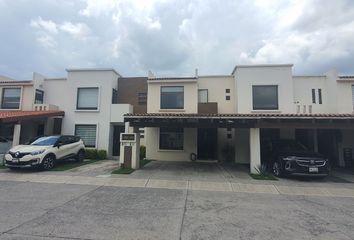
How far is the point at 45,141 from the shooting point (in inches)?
490

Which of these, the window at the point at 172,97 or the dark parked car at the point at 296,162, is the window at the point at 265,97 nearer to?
the dark parked car at the point at 296,162

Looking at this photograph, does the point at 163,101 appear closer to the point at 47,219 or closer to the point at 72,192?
the point at 72,192

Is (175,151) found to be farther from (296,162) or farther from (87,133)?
(296,162)

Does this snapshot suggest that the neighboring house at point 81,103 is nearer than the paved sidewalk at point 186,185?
No

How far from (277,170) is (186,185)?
4876 millimetres

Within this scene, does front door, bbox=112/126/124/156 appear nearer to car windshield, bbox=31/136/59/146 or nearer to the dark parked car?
car windshield, bbox=31/136/59/146

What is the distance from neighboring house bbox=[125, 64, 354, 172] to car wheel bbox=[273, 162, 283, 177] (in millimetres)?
3304

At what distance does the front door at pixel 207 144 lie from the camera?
16547mm

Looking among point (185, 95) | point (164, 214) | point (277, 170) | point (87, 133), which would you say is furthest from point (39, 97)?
point (277, 170)

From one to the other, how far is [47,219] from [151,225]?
242 cm

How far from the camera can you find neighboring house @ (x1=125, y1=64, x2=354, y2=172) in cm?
1541

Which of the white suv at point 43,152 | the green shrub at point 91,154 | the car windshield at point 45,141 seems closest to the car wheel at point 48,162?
the white suv at point 43,152

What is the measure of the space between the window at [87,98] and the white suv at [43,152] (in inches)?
152

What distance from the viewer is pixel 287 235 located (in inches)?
186
